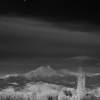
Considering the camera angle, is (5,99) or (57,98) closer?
(5,99)

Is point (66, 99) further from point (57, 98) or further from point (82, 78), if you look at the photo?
point (82, 78)

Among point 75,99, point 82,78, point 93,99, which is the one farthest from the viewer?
point 93,99

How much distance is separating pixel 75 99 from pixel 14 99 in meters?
39.4

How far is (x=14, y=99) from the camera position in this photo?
196 metres

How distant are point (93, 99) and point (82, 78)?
162 feet

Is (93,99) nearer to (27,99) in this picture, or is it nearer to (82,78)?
(27,99)

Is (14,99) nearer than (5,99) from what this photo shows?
No

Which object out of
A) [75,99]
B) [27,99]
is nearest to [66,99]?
[75,99]

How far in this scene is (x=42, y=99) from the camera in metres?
197

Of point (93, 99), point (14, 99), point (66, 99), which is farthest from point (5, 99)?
point (93, 99)

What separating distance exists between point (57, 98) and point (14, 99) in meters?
24.3

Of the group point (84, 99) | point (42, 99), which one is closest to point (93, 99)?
point (84, 99)

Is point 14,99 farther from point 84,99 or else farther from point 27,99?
point 84,99

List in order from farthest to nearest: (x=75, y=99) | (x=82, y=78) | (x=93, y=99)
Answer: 1. (x=93, y=99)
2. (x=75, y=99)
3. (x=82, y=78)
